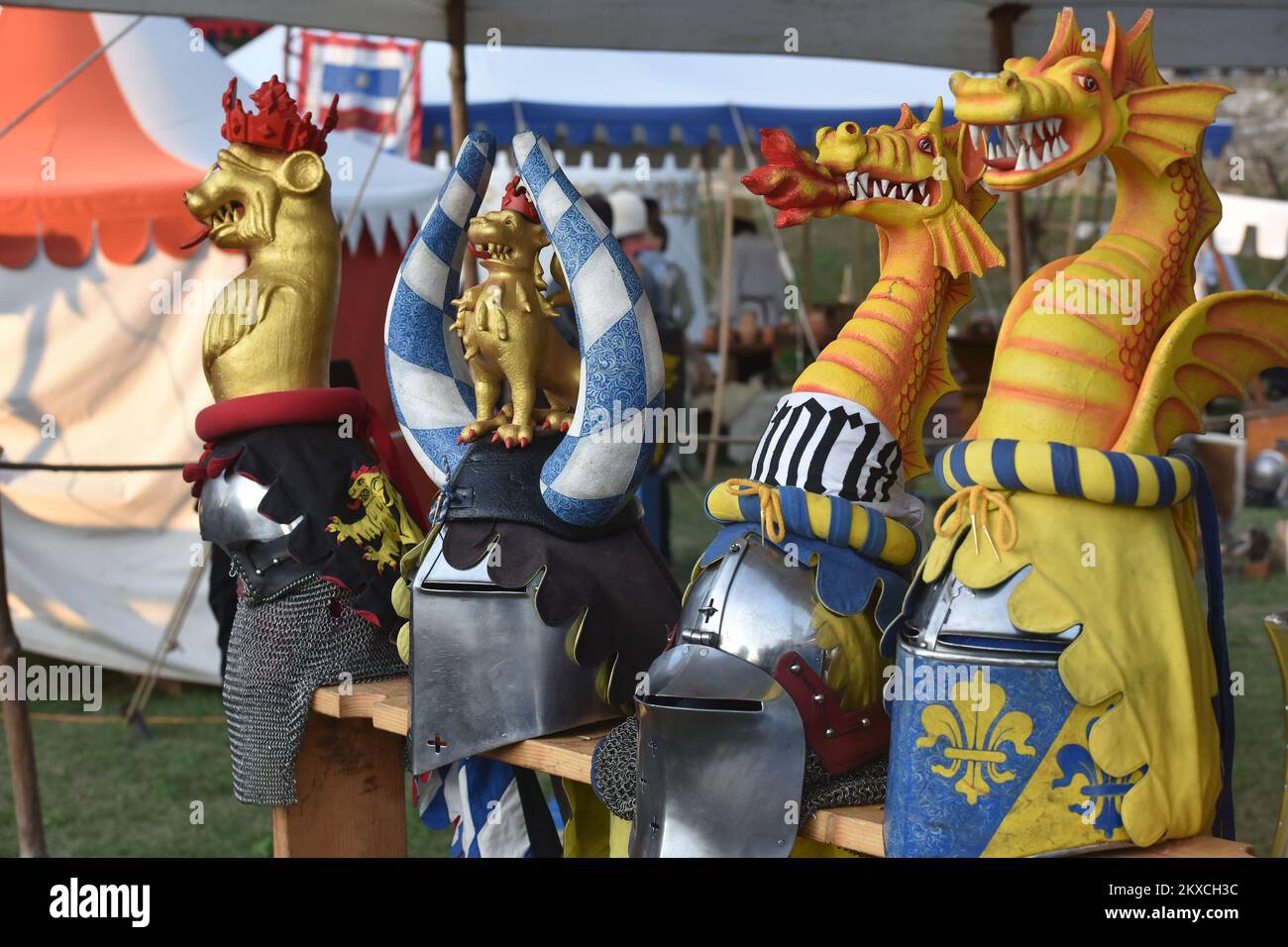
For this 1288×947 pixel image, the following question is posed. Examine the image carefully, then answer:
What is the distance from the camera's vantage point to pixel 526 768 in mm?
2004

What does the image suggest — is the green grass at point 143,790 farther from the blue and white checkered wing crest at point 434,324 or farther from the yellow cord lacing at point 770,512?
the yellow cord lacing at point 770,512

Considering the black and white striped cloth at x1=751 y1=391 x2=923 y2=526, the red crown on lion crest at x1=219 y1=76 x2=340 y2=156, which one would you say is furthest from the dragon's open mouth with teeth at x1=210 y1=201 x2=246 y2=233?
the black and white striped cloth at x1=751 y1=391 x2=923 y2=526

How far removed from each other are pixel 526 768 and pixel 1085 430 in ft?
Answer: 3.00

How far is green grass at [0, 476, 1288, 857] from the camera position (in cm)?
331

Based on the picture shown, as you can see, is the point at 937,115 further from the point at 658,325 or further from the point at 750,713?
the point at 658,325

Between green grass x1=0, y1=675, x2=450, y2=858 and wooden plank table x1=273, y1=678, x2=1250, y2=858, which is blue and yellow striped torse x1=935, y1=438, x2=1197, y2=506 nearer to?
wooden plank table x1=273, y1=678, x2=1250, y2=858

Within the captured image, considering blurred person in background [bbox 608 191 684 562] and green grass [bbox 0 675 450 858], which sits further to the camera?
blurred person in background [bbox 608 191 684 562]

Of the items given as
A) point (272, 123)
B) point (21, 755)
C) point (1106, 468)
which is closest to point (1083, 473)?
point (1106, 468)

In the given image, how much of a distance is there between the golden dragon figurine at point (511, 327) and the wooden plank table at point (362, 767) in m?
0.37

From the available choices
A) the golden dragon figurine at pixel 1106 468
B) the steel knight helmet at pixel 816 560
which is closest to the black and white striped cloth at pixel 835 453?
the steel knight helmet at pixel 816 560

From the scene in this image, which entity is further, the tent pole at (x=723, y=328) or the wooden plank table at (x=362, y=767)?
the tent pole at (x=723, y=328)

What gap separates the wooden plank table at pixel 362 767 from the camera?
1828 mm

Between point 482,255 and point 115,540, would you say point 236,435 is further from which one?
point 115,540

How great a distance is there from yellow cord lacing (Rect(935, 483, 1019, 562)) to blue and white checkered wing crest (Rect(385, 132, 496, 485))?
75 centimetres
